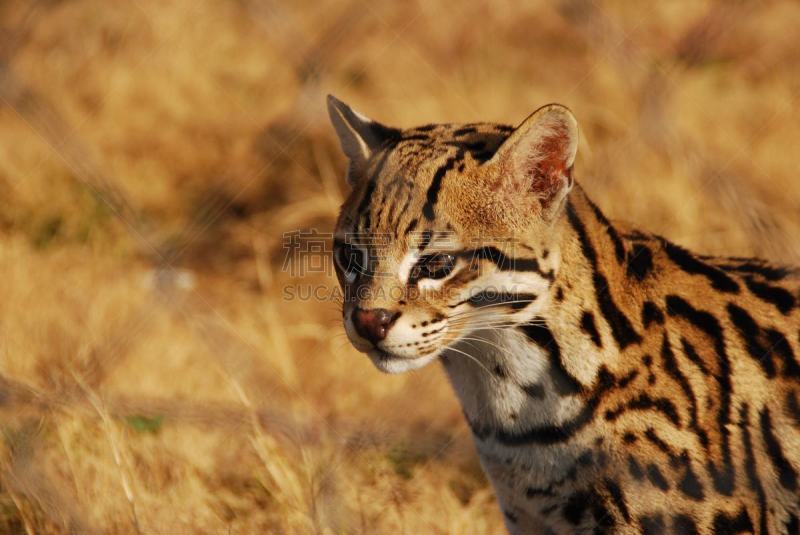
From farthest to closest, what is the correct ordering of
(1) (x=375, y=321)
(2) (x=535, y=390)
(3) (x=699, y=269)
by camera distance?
(3) (x=699, y=269) < (2) (x=535, y=390) < (1) (x=375, y=321)

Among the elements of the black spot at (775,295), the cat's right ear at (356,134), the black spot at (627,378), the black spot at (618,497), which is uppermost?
the cat's right ear at (356,134)

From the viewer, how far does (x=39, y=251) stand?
384 cm

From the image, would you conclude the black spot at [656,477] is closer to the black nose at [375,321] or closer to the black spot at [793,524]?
the black spot at [793,524]

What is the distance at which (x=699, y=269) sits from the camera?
7.07 feet

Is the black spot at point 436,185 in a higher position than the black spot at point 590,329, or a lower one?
higher

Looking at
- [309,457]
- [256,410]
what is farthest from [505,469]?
[256,410]

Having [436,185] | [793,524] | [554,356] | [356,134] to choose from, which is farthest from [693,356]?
[356,134]

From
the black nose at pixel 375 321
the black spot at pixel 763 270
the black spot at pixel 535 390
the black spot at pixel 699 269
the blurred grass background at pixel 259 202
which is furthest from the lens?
the blurred grass background at pixel 259 202

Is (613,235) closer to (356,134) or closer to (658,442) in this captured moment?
(658,442)

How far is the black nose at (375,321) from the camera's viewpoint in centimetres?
193

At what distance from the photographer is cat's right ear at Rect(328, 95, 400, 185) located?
7.20ft

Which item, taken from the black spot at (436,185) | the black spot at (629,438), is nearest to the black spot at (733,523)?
the black spot at (629,438)

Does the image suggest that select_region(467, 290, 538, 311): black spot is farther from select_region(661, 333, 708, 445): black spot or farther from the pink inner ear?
select_region(661, 333, 708, 445): black spot

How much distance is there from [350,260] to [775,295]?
910 millimetres
